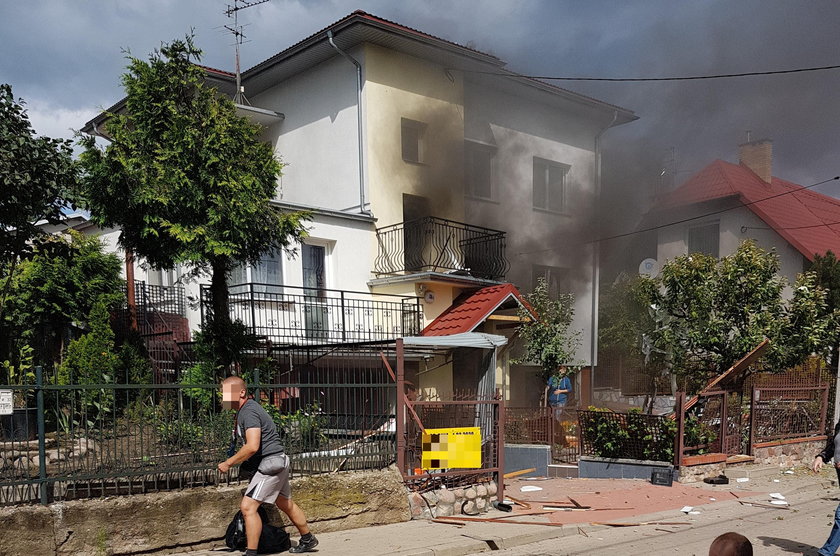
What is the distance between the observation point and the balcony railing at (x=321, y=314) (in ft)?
44.2

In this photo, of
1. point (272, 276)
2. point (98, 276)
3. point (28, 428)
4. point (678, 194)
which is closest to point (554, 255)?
point (678, 194)

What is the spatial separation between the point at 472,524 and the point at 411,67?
1152 cm

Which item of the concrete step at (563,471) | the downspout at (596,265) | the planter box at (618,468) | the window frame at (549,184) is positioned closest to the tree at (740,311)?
the planter box at (618,468)

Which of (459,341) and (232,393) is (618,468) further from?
(232,393)

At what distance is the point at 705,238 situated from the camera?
2298 cm

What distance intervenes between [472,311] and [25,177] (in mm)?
8873

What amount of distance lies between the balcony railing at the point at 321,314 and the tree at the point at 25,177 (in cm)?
401

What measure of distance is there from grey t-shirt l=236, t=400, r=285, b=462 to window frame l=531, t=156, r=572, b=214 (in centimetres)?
1438

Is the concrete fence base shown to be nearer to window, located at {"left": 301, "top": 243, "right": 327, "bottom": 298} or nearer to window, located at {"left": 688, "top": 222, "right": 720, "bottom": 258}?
window, located at {"left": 301, "top": 243, "right": 327, "bottom": 298}

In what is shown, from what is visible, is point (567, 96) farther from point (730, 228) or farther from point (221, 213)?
point (221, 213)

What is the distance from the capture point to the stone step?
11.6 meters

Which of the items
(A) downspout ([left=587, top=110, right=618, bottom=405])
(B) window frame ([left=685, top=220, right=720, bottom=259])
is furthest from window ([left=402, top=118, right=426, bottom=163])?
(B) window frame ([left=685, top=220, right=720, bottom=259])

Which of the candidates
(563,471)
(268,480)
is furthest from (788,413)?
(268,480)

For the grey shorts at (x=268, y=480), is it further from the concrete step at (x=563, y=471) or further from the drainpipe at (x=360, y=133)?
the drainpipe at (x=360, y=133)
